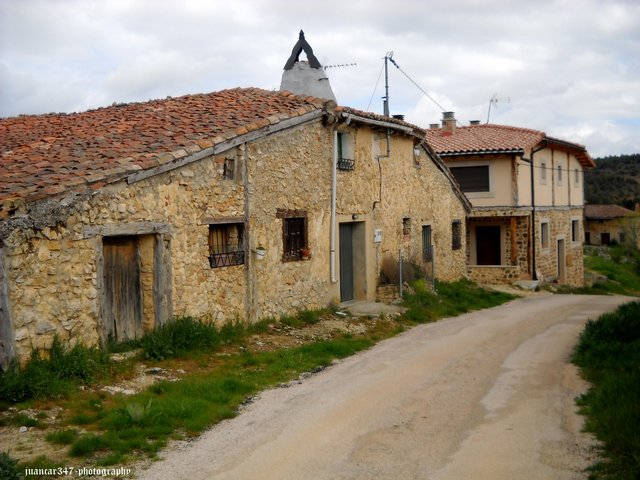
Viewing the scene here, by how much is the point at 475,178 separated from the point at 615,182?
4540cm

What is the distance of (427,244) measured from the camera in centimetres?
1845

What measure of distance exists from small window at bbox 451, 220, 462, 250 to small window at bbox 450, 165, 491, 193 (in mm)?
3865

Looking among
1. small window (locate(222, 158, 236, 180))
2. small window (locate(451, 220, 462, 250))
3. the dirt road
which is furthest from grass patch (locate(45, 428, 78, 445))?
small window (locate(451, 220, 462, 250))

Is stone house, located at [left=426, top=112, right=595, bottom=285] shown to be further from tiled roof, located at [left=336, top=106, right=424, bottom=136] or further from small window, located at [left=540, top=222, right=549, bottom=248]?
tiled roof, located at [left=336, top=106, right=424, bottom=136]

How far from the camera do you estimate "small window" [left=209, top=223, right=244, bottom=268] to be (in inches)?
423

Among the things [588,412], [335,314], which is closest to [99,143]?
[335,314]

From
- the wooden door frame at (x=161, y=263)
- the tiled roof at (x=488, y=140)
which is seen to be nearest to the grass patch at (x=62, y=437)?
the wooden door frame at (x=161, y=263)

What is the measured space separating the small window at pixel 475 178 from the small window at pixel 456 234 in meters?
3.86

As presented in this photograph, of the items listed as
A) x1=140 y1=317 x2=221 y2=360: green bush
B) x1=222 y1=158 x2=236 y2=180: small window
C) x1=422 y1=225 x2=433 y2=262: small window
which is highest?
x1=222 y1=158 x2=236 y2=180: small window

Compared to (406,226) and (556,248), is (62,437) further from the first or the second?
(556,248)

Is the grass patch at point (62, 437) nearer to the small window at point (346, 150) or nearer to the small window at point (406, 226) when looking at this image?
the small window at point (346, 150)

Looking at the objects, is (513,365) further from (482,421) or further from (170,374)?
(170,374)

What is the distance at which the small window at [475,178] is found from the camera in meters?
24.2

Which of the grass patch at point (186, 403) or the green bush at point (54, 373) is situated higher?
the green bush at point (54, 373)
